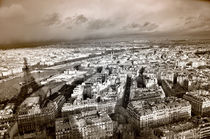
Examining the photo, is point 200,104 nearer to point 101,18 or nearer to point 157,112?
point 157,112

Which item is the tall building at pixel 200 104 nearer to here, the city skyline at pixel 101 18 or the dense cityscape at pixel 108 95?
the dense cityscape at pixel 108 95

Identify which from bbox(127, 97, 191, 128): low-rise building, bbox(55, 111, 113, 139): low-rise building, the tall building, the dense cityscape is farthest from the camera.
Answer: the tall building

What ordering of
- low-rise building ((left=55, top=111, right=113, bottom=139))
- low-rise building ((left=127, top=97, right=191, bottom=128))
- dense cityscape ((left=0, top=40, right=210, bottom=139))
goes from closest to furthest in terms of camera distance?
low-rise building ((left=55, top=111, right=113, bottom=139))
dense cityscape ((left=0, top=40, right=210, bottom=139))
low-rise building ((left=127, top=97, right=191, bottom=128))

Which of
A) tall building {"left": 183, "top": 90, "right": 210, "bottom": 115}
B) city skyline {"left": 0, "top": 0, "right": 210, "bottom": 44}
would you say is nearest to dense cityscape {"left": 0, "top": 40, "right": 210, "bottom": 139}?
tall building {"left": 183, "top": 90, "right": 210, "bottom": 115}

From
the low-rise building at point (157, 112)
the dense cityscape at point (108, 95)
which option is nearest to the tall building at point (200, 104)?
the dense cityscape at point (108, 95)

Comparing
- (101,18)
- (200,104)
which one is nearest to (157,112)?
(200,104)

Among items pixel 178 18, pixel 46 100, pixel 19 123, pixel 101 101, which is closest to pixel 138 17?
pixel 178 18

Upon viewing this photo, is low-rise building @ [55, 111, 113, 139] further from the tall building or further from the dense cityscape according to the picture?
the tall building

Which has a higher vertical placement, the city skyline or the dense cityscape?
the city skyline
